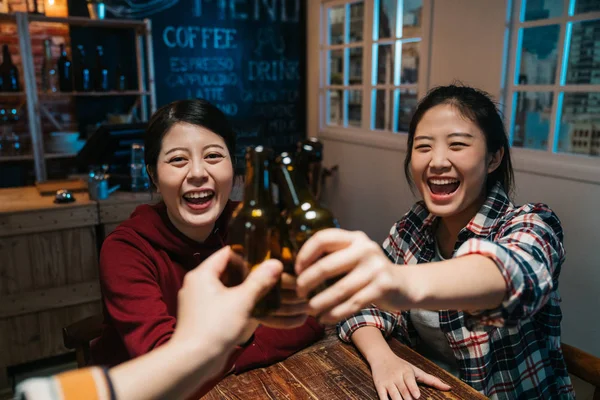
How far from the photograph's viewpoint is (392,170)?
11.8ft

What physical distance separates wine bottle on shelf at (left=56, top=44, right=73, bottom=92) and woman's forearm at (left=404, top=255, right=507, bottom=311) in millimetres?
3690

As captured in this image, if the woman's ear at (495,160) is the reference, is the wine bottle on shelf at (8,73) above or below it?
above

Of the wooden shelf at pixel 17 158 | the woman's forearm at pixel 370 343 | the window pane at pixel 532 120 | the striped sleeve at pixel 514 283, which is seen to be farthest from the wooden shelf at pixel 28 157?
the striped sleeve at pixel 514 283

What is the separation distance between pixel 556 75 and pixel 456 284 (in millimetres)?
2328

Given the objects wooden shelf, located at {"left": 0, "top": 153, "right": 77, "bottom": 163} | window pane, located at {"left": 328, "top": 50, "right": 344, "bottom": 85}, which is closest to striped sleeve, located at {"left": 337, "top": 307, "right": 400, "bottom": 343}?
wooden shelf, located at {"left": 0, "top": 153, "right": 77, "bottom": 163}

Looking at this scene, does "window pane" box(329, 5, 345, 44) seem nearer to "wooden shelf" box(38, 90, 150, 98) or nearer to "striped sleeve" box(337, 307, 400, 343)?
"wooden shelf" box(38, 90, 150, 98)

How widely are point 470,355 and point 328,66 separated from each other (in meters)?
3.68

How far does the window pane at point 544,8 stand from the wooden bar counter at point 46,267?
246cm

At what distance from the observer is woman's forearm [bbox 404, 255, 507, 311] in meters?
0.65

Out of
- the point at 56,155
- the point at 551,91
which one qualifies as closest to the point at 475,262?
the point at 551,91

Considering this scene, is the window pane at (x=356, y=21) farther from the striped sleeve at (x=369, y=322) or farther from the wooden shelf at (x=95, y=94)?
the striped sleeve at (x=369, y=322)

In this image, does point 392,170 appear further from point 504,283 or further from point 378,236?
point 504,283

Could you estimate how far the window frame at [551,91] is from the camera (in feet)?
7.65

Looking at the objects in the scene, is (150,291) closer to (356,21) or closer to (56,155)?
(56,155)
